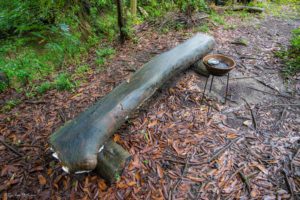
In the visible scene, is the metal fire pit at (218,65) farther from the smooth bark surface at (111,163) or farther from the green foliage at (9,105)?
the green foliage at (9,105)

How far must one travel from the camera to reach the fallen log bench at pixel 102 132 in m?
2.23

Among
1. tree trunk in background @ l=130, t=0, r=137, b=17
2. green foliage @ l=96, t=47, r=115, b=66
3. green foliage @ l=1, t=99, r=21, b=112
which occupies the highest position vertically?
tree trunk in background @ l=130, t=0, r=137, b=17

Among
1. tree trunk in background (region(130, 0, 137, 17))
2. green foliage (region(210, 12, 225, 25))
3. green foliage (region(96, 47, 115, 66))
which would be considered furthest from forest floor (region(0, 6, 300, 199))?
tree trunk in background (region(130, 0, 137, 17))

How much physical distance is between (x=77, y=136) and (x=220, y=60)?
259 cm

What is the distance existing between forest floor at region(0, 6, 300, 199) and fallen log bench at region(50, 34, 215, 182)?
26cm

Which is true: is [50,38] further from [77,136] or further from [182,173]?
[182,173]

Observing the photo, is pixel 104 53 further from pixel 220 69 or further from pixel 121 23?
pixel 220 69

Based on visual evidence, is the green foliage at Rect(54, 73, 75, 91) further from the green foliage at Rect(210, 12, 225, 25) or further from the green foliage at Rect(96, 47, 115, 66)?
the green foliage at Rect(210, 12, 225, 25)

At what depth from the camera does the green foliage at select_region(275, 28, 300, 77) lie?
166 inches

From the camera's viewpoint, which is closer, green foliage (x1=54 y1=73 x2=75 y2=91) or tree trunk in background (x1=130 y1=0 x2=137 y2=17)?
green foliage (x1=54 y1=73 x2=75 y2=91)

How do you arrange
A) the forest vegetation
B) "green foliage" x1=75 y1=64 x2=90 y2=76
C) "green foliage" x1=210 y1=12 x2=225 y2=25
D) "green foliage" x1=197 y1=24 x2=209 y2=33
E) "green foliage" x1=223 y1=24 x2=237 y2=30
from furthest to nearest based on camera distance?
"green foliage" x1=210 y1=12 x2=225 y2=25
"green foliage" x1=223 y1=24 x2=237 y2=30
"green foliage" x1=197 y1=24 x2=209 y2=33
"green foliage" x1=75 y1=64 x2=90 y2=76
the forest vegetation

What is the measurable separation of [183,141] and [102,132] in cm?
114

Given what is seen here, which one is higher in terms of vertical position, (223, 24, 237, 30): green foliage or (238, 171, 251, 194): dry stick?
(223, 24, 237, 30): green foliage

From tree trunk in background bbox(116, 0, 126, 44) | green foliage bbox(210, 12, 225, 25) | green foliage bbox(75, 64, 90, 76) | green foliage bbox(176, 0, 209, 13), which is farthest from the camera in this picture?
green foliage bbox(210, 12, 225, 25)
